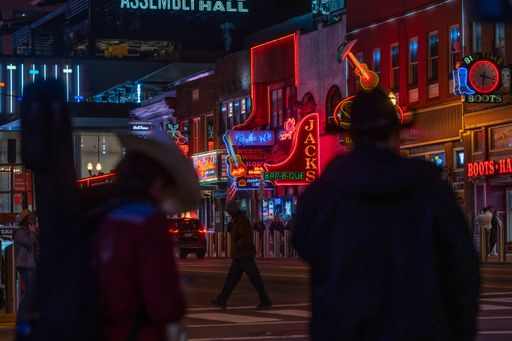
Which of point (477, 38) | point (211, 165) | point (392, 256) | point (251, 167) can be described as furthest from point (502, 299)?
point (211, 165)

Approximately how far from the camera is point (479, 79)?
41906 mm

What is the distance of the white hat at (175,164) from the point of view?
18.1ft

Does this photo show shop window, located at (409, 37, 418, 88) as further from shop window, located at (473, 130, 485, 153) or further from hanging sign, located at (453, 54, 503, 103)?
hanging sign, located at (453, 54, 503, 103)

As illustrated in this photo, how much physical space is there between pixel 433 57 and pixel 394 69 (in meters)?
3.44

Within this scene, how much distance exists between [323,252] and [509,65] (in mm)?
37076

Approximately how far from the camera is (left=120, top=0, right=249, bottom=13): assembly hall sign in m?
101

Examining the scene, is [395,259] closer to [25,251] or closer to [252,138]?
[25,251]

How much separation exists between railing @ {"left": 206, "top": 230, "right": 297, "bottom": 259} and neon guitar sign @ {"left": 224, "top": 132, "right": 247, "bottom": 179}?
110 inches

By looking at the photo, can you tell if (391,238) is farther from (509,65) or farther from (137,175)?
(509,65)

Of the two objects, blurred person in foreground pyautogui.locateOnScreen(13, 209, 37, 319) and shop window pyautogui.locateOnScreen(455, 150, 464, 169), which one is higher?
shop window pyautogui.locateOnScreen(455, 150, 464, 169)

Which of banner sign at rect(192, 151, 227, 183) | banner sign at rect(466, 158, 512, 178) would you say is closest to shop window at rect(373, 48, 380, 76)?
banner sign at rect(466, 158, 512, 178)

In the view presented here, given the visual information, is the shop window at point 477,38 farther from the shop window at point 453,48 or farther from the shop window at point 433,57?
the shop window at point 433,57

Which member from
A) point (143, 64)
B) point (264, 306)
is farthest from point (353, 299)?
point (143, 64)

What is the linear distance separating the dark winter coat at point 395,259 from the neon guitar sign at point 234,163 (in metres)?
54.9
